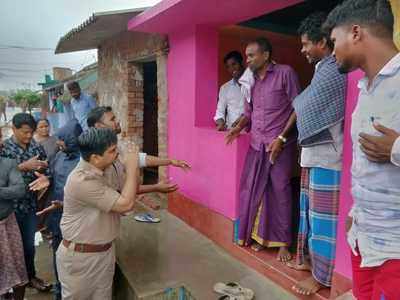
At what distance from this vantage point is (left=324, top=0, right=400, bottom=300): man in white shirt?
117cm

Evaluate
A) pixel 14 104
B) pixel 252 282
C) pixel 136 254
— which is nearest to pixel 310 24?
pixel 252 282

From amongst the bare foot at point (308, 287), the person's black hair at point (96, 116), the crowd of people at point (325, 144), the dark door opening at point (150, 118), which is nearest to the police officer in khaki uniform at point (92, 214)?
the person's black hair at point (96, 116)

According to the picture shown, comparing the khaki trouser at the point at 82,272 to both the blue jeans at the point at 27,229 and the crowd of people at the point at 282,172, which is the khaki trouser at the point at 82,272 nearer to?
the crowd of people at the point at 282,172

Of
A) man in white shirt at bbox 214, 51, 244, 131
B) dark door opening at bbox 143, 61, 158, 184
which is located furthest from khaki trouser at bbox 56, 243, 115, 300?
dark door opening at bbox 143, 61, 158, 184

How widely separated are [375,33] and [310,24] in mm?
991

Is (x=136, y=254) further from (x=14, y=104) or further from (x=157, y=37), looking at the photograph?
(x=14, y=104)

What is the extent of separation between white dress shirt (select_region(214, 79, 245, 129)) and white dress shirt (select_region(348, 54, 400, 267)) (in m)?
2.35

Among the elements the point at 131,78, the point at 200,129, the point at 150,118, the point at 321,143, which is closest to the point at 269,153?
the point at 321,143

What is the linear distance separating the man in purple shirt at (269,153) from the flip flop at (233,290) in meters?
0.39

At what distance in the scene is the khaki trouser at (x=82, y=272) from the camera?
7.61ft

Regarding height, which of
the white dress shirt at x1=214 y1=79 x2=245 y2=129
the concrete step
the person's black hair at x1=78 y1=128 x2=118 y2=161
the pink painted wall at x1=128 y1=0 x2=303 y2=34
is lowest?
the concrete step

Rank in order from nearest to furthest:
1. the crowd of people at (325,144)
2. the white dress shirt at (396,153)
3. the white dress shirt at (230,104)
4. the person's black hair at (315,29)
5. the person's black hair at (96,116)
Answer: the white dress shirt at (396,153)
the crowd of people at (325,144)
the person's black hair at (315,29)
the person's black hair at (96,116)
the white dress shirt at (230,104)

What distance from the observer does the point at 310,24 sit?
7.02 ft

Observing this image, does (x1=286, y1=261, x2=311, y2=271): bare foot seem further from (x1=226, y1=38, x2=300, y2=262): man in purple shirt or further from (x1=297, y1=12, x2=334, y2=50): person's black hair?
(x1=297, y1=12, x2=334, y2=50): person's black hair
